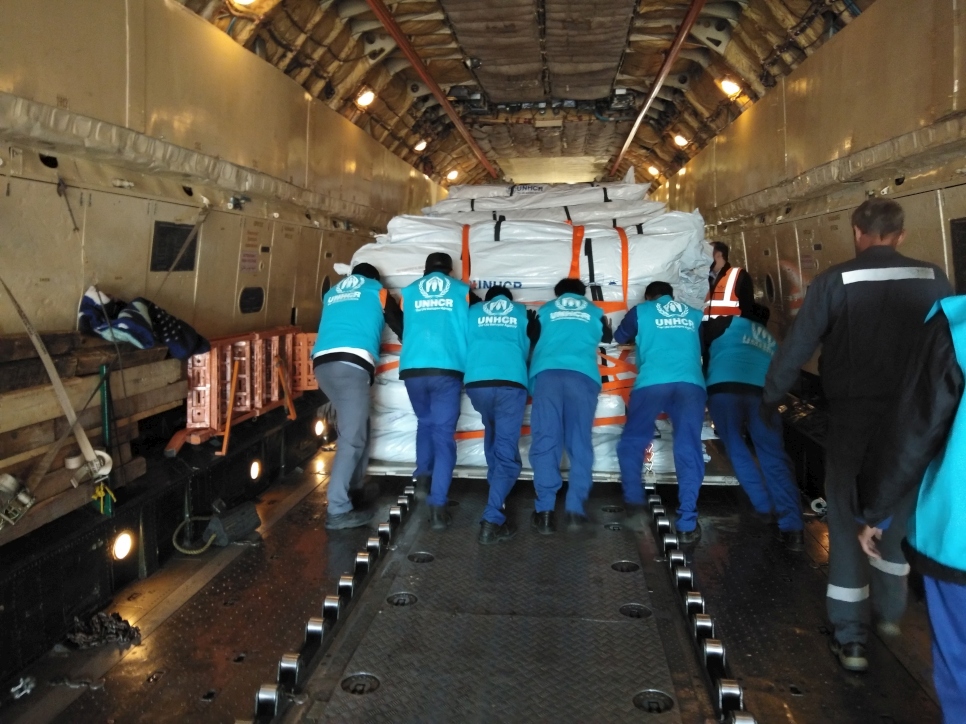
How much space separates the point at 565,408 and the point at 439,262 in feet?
4.45

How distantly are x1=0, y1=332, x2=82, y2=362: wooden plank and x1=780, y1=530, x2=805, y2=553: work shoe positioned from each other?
432 cm

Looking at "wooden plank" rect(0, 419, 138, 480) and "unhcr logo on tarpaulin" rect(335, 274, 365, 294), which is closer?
"wooden plank" rect(0, 419, 138, 480)

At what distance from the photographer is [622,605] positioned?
3469 mm

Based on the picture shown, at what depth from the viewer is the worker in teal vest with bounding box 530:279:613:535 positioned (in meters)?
4.47

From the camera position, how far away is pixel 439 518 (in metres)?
4.53

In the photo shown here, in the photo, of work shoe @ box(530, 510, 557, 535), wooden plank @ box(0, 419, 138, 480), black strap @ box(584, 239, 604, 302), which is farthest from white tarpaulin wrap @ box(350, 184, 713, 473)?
wooden plank @ box(0, 419, 138, 480)

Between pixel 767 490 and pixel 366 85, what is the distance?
6.18 m

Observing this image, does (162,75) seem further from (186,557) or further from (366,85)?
(366,85)

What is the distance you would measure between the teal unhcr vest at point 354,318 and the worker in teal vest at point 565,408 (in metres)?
1.19

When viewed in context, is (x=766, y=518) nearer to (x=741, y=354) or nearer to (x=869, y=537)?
(x=741, y=354)

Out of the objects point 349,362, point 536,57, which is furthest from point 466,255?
point 536,57

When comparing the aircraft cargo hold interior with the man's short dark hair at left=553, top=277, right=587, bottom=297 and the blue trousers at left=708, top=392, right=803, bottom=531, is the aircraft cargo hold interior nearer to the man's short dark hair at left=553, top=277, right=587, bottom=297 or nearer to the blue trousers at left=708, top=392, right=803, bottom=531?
the blue trousers at left=708, top=392, right=803, bottom=531

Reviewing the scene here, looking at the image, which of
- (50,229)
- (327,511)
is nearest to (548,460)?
(327,511)

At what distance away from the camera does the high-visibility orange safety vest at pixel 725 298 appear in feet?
16.1
